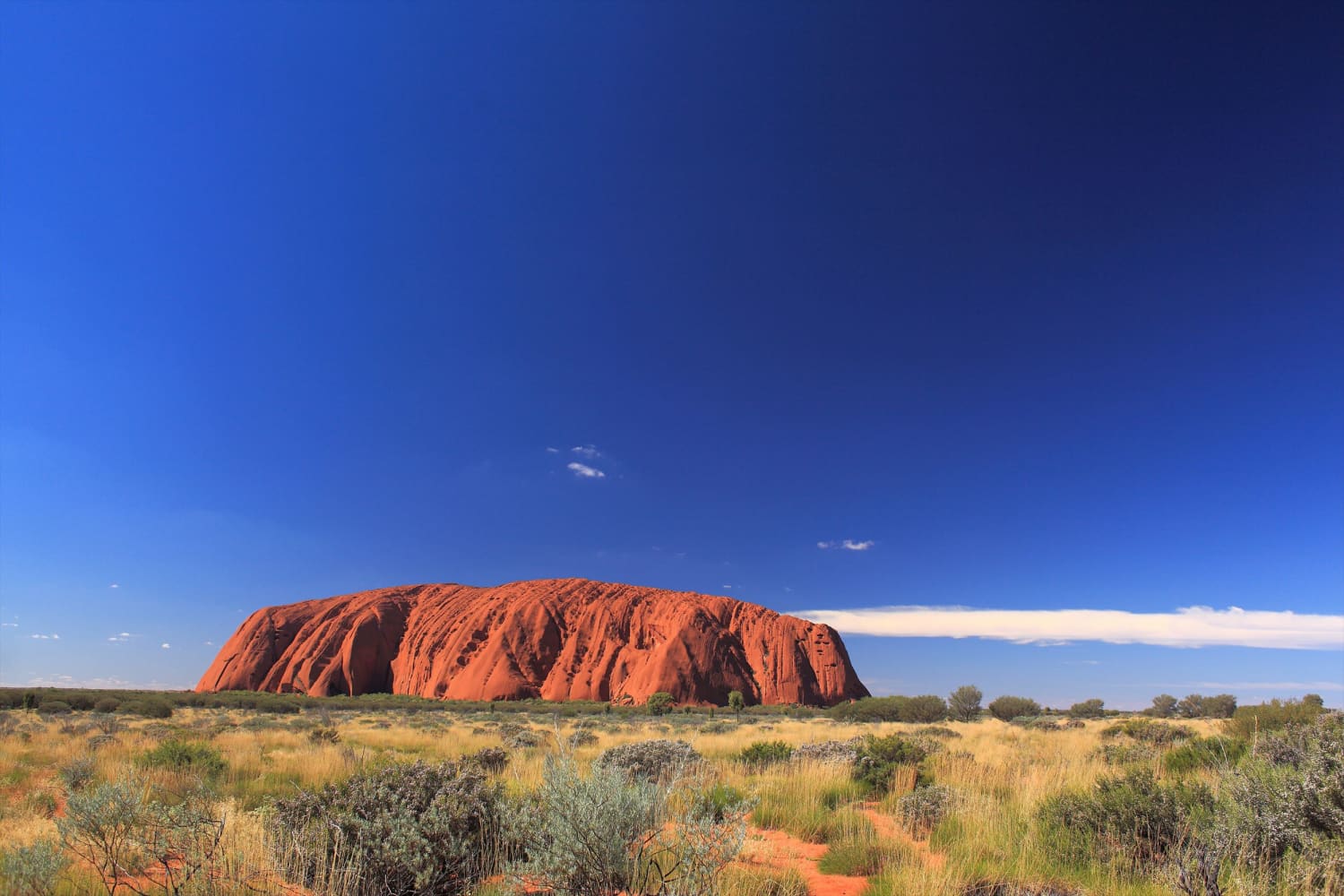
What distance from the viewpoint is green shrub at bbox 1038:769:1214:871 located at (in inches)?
214

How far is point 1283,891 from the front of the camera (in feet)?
14.0

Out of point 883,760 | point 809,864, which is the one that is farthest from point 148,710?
point 809,864

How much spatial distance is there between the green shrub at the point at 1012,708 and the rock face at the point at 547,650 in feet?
92.6

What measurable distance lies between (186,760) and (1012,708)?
43.9 metres

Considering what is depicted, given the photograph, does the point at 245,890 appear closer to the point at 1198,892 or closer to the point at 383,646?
the point at 1198,892

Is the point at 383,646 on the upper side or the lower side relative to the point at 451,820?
lower

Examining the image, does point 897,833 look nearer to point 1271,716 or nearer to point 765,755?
point 765,755

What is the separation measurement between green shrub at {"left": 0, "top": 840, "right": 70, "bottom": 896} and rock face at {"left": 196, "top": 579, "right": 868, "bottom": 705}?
58.7 meters

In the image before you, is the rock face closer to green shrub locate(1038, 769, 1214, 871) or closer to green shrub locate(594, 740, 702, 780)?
green shrub locate(594, 740, 702, 780)

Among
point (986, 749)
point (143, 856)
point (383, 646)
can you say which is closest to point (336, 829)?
point (143, 856)

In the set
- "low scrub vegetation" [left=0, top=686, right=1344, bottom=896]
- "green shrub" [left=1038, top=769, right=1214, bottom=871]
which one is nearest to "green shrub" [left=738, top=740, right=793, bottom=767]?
"low scrub vegetation" [left=0, top=686, right=1344, bottom=896]

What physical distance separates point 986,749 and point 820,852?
10.5 meters

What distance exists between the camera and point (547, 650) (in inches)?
2653

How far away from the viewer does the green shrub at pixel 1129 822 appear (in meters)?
5.44
